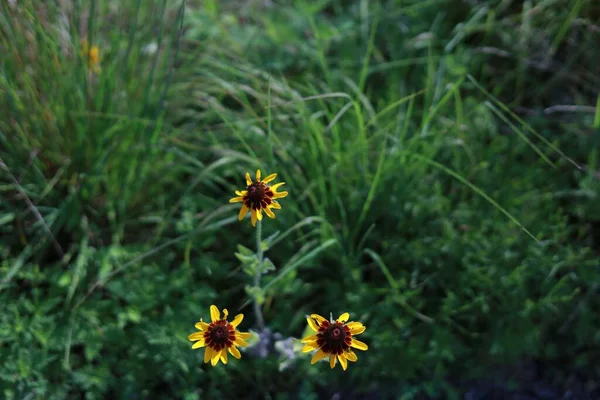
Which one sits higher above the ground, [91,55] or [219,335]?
[91,55]

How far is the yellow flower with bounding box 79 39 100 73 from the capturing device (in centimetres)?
206

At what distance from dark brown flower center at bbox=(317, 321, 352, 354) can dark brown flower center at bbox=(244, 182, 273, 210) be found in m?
0.30

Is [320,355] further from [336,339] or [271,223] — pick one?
[271,223]

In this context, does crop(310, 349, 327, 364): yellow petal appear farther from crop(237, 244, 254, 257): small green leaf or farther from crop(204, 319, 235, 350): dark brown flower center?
crop(237, 244, 254, 257): small green leaf

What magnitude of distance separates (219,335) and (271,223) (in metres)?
0.66

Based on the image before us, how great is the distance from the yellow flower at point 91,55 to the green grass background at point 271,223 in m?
0.05

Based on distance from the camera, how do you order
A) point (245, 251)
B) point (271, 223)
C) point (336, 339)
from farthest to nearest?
point (271, 223) → point (245, 251) → point (336, 339)

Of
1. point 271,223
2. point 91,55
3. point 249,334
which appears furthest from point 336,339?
point 91,55

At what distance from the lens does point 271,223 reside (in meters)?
2.04

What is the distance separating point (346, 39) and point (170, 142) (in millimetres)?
837

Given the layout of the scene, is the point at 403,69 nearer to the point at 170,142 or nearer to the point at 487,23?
the point at 487,23

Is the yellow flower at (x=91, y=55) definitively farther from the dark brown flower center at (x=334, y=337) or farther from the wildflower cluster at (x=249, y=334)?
the dark brown flower center at (x=334, y=337)

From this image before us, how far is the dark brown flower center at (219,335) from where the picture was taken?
1429 millimetres

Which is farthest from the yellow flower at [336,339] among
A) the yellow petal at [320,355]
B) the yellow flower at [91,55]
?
the yellow flower at [91,55]
